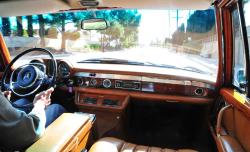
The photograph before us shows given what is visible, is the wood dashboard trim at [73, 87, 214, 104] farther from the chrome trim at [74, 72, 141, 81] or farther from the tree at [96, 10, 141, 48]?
the tree at [96, 10, 141, 48]

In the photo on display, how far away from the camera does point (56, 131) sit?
216 centimetres

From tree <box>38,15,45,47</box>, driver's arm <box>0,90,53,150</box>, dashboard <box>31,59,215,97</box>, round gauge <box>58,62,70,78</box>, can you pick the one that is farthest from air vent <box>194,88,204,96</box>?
tree <box>38,15,45,47</box>

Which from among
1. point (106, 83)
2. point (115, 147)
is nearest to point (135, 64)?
point (106, 83)

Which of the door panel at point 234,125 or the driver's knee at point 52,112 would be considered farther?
the driver's knee at point 52,112

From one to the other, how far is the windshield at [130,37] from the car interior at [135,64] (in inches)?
0.5

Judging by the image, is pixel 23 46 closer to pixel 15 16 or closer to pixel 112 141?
pixel 15 16

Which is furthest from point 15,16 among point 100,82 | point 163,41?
point 163,41

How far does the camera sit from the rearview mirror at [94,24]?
338 centimetres

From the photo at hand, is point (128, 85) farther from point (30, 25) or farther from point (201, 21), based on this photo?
point (30, 25)

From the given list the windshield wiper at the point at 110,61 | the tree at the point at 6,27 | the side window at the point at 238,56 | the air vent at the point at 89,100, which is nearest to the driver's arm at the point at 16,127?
the air vent at the point at 89,100

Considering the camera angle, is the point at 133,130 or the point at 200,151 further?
the point at 133,130

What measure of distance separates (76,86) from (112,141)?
4.12 feet

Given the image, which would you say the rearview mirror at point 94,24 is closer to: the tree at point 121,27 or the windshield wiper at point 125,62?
the tree at point 121,27

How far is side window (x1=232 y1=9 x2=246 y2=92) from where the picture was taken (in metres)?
2.50
